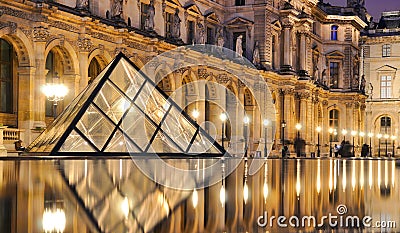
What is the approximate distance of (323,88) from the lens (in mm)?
74000

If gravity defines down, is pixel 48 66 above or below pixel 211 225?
above

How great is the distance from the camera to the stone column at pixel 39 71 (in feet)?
100

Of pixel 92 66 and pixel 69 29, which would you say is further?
pixel 92 66

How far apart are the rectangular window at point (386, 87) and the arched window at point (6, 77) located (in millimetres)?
66892

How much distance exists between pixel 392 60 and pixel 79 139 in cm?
7261

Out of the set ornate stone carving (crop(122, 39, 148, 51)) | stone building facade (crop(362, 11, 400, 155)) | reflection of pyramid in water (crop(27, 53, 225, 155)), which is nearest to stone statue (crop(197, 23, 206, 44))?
ornate stone carving (crop(122, 39, 148, 51))

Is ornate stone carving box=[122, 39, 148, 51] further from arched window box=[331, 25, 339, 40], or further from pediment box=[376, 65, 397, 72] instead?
pediment box=[376, 65, 397, 72]

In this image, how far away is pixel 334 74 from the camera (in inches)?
3113

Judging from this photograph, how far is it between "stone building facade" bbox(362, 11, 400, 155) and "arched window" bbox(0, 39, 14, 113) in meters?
66.1

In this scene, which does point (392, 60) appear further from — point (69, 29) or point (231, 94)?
point (69, 29)

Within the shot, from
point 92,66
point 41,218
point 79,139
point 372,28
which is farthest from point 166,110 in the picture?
point 372,28

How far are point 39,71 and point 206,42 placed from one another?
23.8 meters

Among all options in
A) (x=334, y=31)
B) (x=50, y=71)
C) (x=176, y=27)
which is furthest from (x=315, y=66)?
(x=50, y=71)

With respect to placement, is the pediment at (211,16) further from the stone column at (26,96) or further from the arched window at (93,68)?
the stone column at (26,96)
